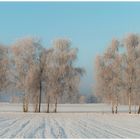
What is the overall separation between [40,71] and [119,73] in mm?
10414

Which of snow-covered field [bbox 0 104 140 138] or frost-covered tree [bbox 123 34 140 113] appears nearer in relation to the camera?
snow-covered field [bbox 0 104 140 138]

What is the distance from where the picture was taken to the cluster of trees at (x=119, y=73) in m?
52.6

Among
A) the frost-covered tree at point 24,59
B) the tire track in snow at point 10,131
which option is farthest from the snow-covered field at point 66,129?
the frost-covered tree at point 24,59

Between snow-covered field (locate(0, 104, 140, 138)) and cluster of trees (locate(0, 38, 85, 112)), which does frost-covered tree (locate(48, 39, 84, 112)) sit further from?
snow-covered field (locate(0, 104, 140, 138))

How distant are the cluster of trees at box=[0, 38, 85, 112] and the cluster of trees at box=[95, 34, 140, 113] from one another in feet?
9.82

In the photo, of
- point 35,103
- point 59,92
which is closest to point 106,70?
point 59,92

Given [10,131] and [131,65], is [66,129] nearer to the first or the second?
[10,131]

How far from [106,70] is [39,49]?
934cm

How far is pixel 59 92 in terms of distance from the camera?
2050 inches

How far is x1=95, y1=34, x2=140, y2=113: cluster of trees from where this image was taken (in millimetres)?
52625

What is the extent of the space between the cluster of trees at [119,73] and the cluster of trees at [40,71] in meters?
2.99

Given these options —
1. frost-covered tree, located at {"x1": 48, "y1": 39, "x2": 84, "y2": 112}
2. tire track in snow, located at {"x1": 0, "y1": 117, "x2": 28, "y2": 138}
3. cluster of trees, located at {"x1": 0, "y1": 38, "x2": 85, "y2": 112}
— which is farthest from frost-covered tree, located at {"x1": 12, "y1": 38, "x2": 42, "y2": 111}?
tire track in snow, located at {"x1": 0, "y1": 117, "x2": 28, "y2": 138}

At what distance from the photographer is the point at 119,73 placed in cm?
5331

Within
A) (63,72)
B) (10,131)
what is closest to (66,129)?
(10,131)
